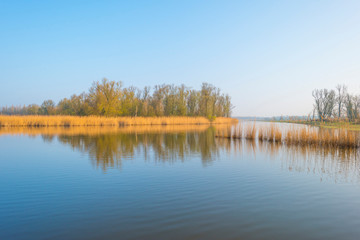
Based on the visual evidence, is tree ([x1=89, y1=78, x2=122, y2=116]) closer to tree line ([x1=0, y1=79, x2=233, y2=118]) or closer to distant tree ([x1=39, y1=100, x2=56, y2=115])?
tree line ([x1=0, y1=79, x2=233, y2=118])

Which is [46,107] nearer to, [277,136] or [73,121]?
[73,121]

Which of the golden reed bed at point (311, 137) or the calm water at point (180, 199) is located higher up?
the golden reed bed at point (311, 137)

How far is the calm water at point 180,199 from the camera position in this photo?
11.6ft

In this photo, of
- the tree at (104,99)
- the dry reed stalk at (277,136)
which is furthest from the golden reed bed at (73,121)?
the dry reed stalk at (277,136)

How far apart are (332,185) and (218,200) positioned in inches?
121

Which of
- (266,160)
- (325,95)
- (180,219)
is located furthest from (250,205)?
(325,95)

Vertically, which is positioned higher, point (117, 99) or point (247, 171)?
point (117, 99)

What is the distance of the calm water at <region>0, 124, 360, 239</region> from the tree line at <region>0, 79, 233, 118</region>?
105 feet

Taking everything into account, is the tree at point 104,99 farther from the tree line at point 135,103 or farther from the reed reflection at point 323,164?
the reed reflection at point 323,164

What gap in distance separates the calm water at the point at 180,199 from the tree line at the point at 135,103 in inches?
1259

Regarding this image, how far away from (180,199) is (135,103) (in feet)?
143

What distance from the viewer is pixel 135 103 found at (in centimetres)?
4725

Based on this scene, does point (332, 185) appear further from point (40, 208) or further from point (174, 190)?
point (40, 208)

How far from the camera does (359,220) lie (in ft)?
12.8
